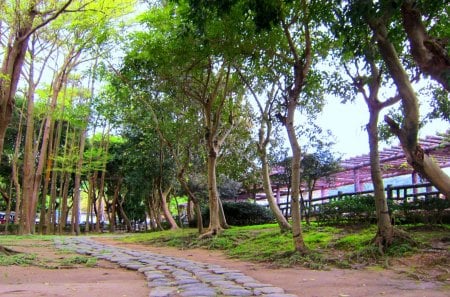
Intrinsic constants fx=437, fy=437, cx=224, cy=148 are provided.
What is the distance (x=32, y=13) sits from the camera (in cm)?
1033

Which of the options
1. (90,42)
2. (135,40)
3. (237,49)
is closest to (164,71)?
(135,40)

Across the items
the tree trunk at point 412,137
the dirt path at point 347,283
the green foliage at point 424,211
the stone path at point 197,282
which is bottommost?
the dirt path at point 347,283

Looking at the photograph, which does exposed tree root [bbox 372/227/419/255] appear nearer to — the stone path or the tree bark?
the stone path

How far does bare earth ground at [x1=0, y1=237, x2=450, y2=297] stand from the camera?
5547 millimetres

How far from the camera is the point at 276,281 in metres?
6.61

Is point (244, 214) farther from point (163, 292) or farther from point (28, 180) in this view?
point (163, 292)

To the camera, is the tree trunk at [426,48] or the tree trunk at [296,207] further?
the tree trunk at [296,207]

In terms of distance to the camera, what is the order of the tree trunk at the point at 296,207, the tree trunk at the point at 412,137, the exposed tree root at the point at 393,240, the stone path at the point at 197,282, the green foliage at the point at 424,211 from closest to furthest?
the stone path at the point at 197,282 < the tree trunk at the point at 412,137 < the exposed tree root at the point at 393,240 < the tree trunk at the point at 296,207 < the green foliage at the point at 424,211

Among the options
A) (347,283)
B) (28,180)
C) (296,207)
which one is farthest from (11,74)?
(28,180)

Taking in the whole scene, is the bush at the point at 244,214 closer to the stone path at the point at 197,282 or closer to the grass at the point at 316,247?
the grass at the point at 316,247

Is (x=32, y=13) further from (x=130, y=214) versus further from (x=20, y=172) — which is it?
(x=130, y=214)

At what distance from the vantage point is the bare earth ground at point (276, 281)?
5.55 metres

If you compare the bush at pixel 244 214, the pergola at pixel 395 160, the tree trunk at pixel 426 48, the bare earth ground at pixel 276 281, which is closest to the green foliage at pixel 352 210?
the pergola at pixel 395 160

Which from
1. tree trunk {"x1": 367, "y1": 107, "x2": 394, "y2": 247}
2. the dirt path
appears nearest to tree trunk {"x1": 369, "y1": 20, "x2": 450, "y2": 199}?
the dirt path
